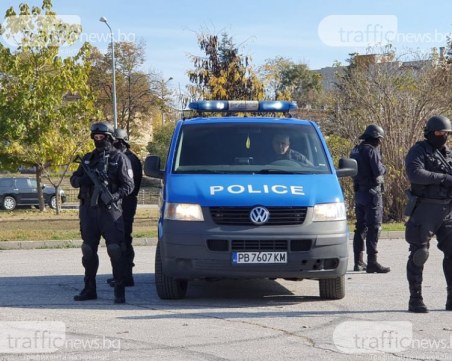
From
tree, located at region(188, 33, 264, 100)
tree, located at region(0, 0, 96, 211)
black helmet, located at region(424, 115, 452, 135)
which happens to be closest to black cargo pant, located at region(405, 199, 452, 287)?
black helmet, located at region(424, 115, 452, 135)

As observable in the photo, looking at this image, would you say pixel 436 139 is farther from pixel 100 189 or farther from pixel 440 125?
pixel 100 189

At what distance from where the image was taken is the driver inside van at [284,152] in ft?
32.9

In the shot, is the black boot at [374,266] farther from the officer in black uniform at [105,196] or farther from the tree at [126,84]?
the tree at [126,84]

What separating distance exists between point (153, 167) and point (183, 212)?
44.9 inches

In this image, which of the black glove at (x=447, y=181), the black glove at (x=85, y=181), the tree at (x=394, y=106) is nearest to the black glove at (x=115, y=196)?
the black glove at (x=85, y=181)

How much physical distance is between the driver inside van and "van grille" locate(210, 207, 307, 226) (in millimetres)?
1073

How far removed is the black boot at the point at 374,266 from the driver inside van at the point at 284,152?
252cm

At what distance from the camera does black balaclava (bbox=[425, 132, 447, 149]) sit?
8625mm

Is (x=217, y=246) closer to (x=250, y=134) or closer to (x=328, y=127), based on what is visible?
(x=250, y=134)

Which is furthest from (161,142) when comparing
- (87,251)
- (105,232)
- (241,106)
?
(105,232)

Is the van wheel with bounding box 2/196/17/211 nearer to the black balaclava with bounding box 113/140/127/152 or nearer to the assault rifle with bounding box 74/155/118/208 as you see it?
the black balaclava with bounding box 113/140/127/152

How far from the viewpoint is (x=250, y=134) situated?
10227mm

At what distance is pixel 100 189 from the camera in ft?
30.7

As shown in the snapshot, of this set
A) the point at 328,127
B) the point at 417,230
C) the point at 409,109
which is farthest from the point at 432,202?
the point at 328,127
